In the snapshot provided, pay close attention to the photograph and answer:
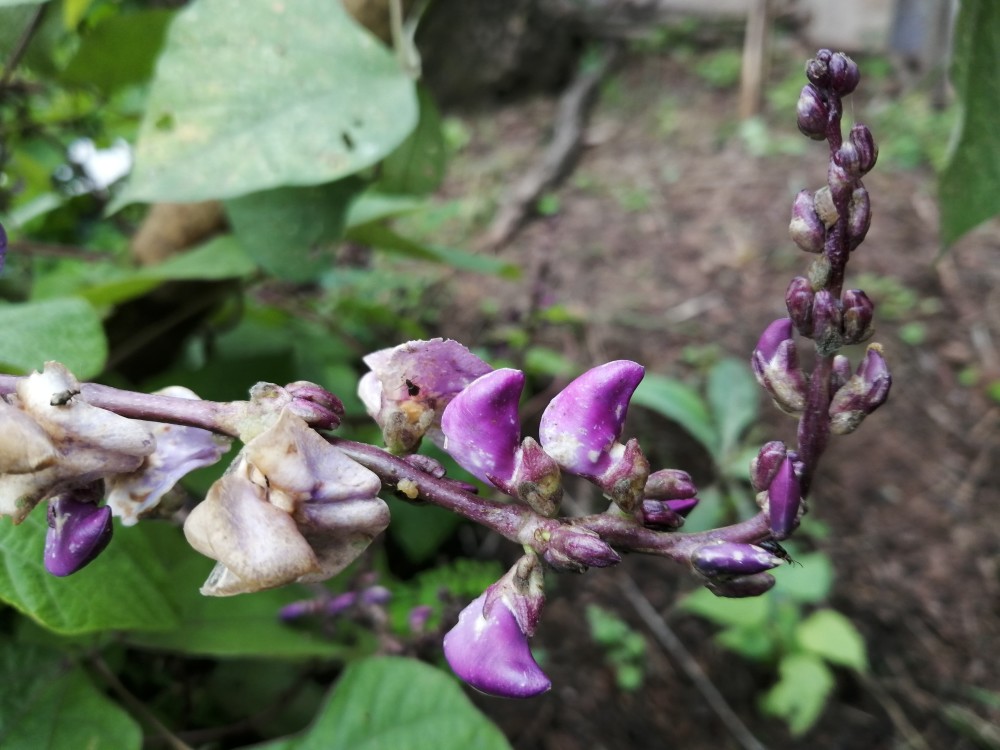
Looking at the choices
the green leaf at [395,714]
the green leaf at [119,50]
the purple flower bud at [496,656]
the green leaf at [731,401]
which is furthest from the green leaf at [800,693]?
the green leaf at [119,50]

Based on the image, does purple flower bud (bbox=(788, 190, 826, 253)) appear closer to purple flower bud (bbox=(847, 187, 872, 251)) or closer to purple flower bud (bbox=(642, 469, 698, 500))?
purple flower bud (bbox=(847, 187, 872, 251))

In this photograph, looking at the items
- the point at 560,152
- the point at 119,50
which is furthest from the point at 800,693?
the point at 560,152

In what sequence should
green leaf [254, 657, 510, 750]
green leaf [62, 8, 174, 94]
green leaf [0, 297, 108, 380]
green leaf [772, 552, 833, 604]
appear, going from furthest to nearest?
green leaf [772, 552, 833, 604], green leaf [62, 8, 174, 94], green leaf [254, 657, 510, 750], green leaf [0, 297, 108, 380]

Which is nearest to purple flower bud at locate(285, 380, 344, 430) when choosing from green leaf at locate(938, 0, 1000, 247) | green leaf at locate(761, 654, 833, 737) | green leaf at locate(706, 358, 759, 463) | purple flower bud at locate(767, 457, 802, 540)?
purple flower bud at locate(767, 457, 802, 540)

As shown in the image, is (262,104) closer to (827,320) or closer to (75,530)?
(75,530)

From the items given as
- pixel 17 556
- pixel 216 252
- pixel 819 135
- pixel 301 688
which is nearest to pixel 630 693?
pixel 301 688

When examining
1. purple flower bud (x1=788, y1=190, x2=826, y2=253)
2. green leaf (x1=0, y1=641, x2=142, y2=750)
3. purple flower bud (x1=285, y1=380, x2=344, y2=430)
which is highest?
purple flower bud (x1=788, y1=190, x2=826, y2=253)
